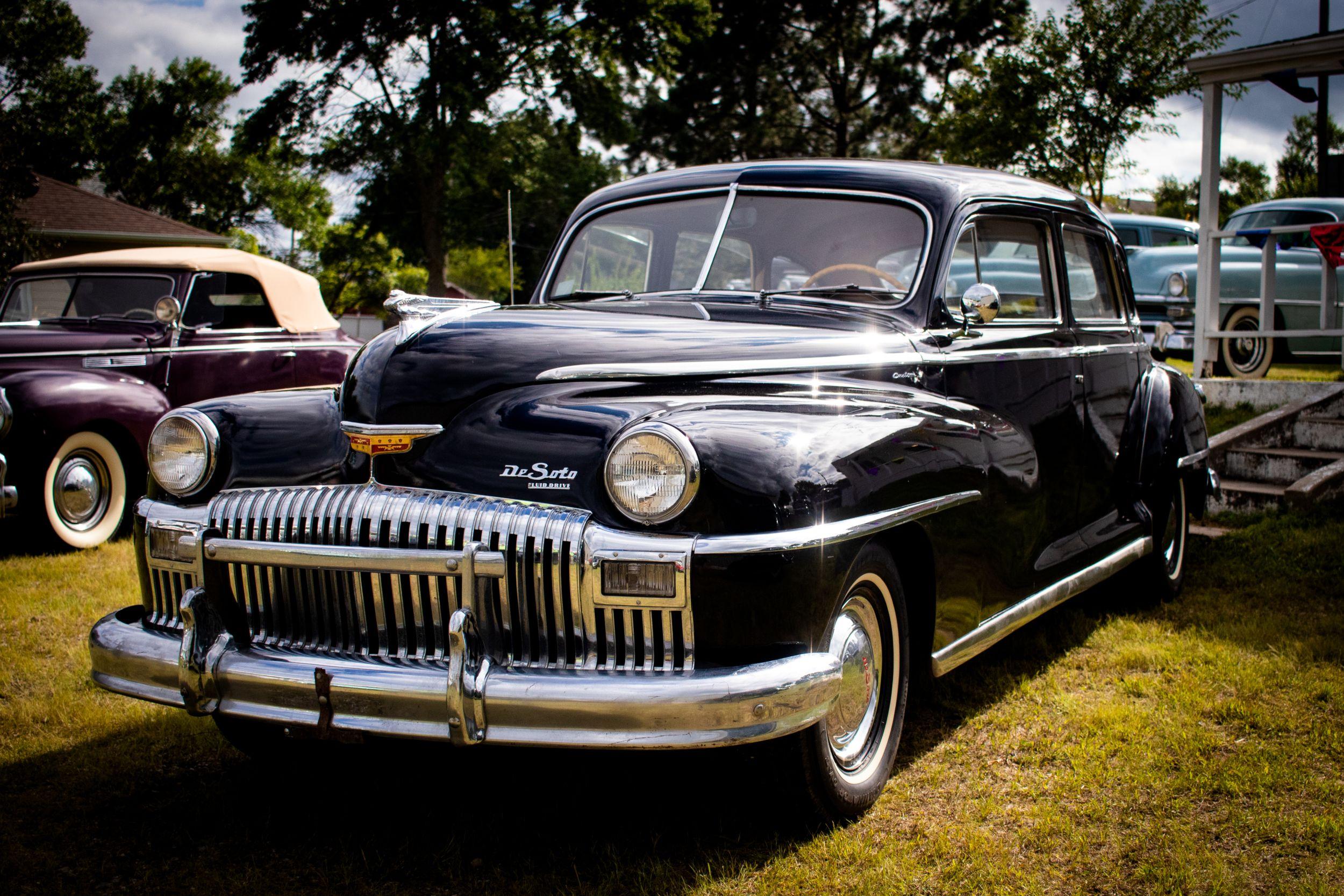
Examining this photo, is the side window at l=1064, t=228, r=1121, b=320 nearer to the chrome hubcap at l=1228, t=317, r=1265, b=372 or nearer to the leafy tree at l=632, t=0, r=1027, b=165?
the chrome hubcap at l=1228, t=317, r=1265, b=372

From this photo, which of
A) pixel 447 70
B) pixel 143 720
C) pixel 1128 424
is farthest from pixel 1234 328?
pixel 447 70

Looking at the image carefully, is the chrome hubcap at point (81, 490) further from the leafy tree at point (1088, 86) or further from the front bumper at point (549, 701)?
the leafy tree at point (1088, 86)

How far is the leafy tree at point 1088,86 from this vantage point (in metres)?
18.8

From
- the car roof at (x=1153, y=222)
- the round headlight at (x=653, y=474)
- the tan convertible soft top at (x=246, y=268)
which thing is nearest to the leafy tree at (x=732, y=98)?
the car roof at (x=1153, y=222)

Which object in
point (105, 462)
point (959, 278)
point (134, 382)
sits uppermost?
point (959, 278)

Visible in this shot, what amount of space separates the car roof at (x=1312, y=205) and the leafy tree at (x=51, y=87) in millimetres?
23735

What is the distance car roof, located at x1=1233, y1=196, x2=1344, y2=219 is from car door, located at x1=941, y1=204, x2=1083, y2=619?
27.9ft

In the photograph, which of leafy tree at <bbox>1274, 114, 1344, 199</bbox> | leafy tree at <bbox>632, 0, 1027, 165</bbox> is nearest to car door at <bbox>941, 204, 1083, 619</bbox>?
Answer: leafy tree at <bbox>632, 0, 1027, 165</bbox>

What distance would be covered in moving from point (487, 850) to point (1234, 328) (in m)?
10.2

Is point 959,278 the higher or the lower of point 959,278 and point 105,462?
the higher

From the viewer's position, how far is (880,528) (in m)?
2.67

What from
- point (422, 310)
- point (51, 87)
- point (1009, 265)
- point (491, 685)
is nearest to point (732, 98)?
point (51, 87)

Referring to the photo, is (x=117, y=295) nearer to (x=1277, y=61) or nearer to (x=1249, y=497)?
(x=1249, y=497)

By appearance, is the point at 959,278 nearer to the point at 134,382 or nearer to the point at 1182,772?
the point at 1182,772
